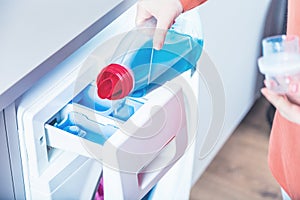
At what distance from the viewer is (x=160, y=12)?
1.06 m

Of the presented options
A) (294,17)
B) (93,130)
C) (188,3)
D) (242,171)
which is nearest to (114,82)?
(93,130)

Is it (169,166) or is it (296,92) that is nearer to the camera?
(296,92)

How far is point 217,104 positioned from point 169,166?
0.24 m

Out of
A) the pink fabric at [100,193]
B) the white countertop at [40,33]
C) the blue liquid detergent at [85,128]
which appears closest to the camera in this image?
the white countertop at [40,33]

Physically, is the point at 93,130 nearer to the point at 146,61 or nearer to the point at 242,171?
the point at 146,61

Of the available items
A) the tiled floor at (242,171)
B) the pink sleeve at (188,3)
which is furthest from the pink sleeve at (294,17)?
the tiled floor at (242,171)

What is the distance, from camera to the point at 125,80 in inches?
37.1

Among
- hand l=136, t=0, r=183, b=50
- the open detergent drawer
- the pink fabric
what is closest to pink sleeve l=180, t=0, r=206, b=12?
hand l=136, t=0, r=183, b=50

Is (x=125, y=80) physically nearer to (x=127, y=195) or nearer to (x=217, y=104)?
(x=127, y=195)

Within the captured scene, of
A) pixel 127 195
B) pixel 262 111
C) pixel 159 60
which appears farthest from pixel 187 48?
pixel 262 111

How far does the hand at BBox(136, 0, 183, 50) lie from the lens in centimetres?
105

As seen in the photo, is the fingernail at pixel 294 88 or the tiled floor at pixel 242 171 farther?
the tiled floor at pixel 242 171

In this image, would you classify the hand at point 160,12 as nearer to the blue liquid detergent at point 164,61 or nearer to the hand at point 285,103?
the blue liquid detergent at point 164,61

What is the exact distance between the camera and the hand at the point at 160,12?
3.45 feet
